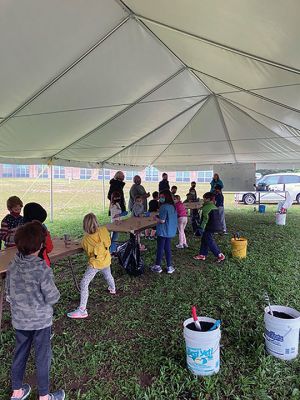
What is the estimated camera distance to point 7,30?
9.29 ft

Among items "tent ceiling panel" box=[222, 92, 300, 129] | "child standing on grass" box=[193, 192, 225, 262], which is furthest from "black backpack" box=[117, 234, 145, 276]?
"tent ceiling panel" box=[222, 92, 300, 129]

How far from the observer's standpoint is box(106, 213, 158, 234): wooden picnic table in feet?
16.4

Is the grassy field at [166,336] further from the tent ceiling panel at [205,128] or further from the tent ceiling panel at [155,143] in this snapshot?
the tent ceiling panel at [155,143]

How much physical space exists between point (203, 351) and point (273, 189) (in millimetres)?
16590

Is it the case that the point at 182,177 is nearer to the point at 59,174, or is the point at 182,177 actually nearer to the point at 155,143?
the point at 59,174

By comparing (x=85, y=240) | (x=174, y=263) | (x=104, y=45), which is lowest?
(x=174, y=263)

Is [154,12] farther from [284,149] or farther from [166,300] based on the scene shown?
[284,149]

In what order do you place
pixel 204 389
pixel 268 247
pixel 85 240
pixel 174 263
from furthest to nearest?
1. pixel 268 247
2. pixel 174 263
3. pixel 85 240
4. pixel 204 389

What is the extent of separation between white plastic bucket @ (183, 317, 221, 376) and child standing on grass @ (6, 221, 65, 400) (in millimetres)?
1070

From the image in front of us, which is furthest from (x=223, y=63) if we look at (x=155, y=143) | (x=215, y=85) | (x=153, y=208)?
(x=155, y=143)

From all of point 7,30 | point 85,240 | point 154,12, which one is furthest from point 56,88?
point 85,240

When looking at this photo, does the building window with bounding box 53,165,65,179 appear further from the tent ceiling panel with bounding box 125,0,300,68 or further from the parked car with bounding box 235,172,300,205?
the tent ceiling panel with bounding box 125,0,300,68

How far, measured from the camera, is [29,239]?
6.32 ft

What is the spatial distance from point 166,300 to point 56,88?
3289 mm
